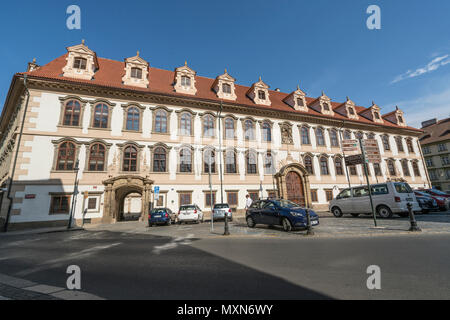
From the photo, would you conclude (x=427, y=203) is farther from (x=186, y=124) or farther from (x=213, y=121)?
Result: (x=186, y=124)

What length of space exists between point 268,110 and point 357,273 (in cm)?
2170

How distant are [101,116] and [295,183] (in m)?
21.2

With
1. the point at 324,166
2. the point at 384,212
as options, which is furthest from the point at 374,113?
the point at 384,212

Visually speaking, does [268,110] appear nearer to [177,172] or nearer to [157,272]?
[177,172]

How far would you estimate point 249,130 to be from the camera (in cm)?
2323

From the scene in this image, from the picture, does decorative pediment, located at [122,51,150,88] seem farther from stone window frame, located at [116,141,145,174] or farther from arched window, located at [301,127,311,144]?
arched window, located at [301,127,311,144]

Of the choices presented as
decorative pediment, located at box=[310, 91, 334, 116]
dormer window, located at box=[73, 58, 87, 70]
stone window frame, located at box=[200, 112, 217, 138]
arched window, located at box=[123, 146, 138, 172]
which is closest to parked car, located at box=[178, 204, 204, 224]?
arched window, located at box=[123, 146, 138, 172]

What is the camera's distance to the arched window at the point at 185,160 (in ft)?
65.5

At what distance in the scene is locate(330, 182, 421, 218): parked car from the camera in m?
12.2

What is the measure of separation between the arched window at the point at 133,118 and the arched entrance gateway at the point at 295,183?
15.6m

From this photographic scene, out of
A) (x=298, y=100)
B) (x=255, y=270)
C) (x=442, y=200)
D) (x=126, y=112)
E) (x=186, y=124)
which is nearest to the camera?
(x=255, y=270)

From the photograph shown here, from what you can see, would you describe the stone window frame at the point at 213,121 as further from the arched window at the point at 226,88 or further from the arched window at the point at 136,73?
the arched window at the point at 136,73

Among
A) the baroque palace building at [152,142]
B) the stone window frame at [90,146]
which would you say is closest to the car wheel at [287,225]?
the baroque palace building at [152,142]
